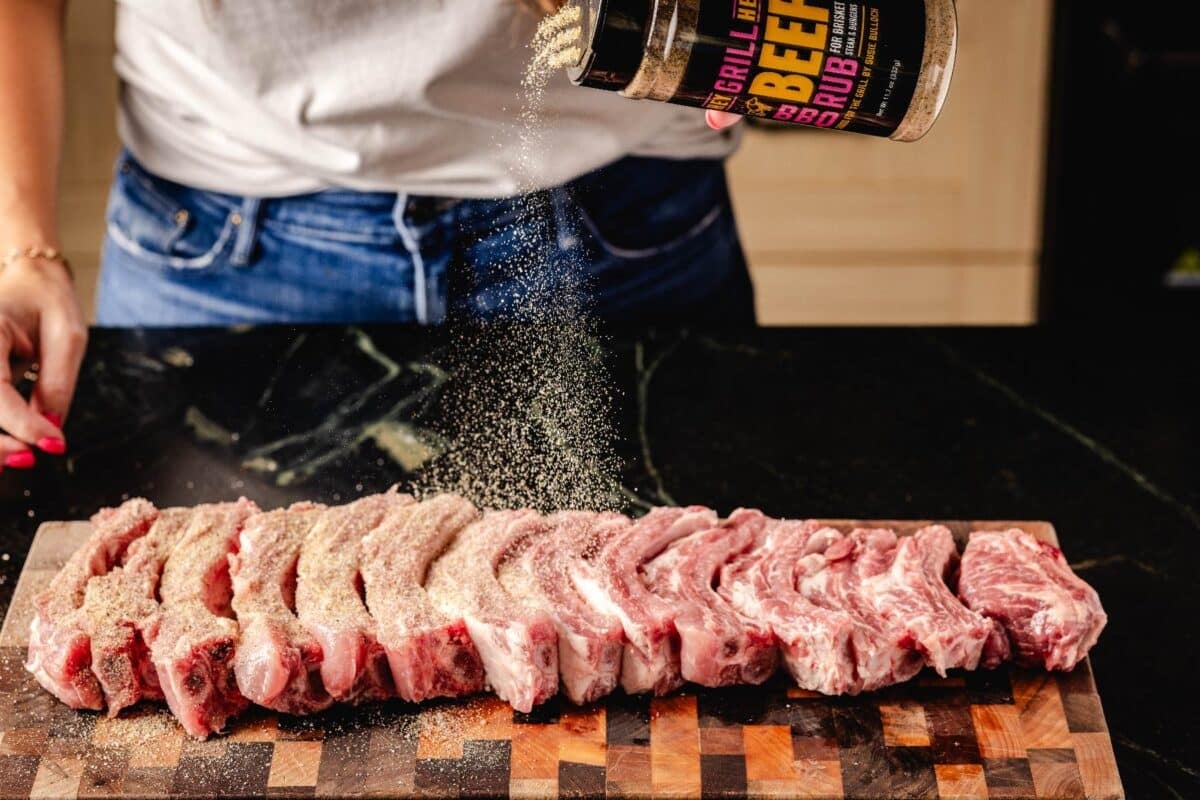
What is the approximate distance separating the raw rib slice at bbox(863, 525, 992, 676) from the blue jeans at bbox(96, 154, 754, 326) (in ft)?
2.65

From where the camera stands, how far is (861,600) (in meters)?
2.22

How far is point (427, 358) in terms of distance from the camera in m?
2.88

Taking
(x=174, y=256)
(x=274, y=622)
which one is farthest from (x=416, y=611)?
(x=174, y=256)

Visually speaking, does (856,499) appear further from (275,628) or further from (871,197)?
(871,197)

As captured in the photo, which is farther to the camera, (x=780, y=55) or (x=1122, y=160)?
(x=1122, y=160)

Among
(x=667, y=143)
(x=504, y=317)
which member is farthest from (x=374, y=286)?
(x=667, y=143)

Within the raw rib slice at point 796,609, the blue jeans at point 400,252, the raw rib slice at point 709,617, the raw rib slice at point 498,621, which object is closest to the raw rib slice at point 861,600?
the raw rib slice at point 796,609

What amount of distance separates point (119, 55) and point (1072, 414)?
7.18ft

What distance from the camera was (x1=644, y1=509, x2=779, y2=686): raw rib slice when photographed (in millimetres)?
2094

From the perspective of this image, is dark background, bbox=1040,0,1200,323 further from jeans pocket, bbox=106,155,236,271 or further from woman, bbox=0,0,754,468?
jeans pocket, bbox=106,155,236,271

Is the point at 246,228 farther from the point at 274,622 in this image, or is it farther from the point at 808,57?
the point at 808,57

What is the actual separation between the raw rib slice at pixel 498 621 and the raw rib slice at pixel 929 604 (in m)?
0.56

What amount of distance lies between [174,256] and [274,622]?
3.82 feet

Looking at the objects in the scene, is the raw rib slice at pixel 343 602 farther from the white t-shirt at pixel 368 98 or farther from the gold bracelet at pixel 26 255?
the gold bracelet at pixel 26 255
